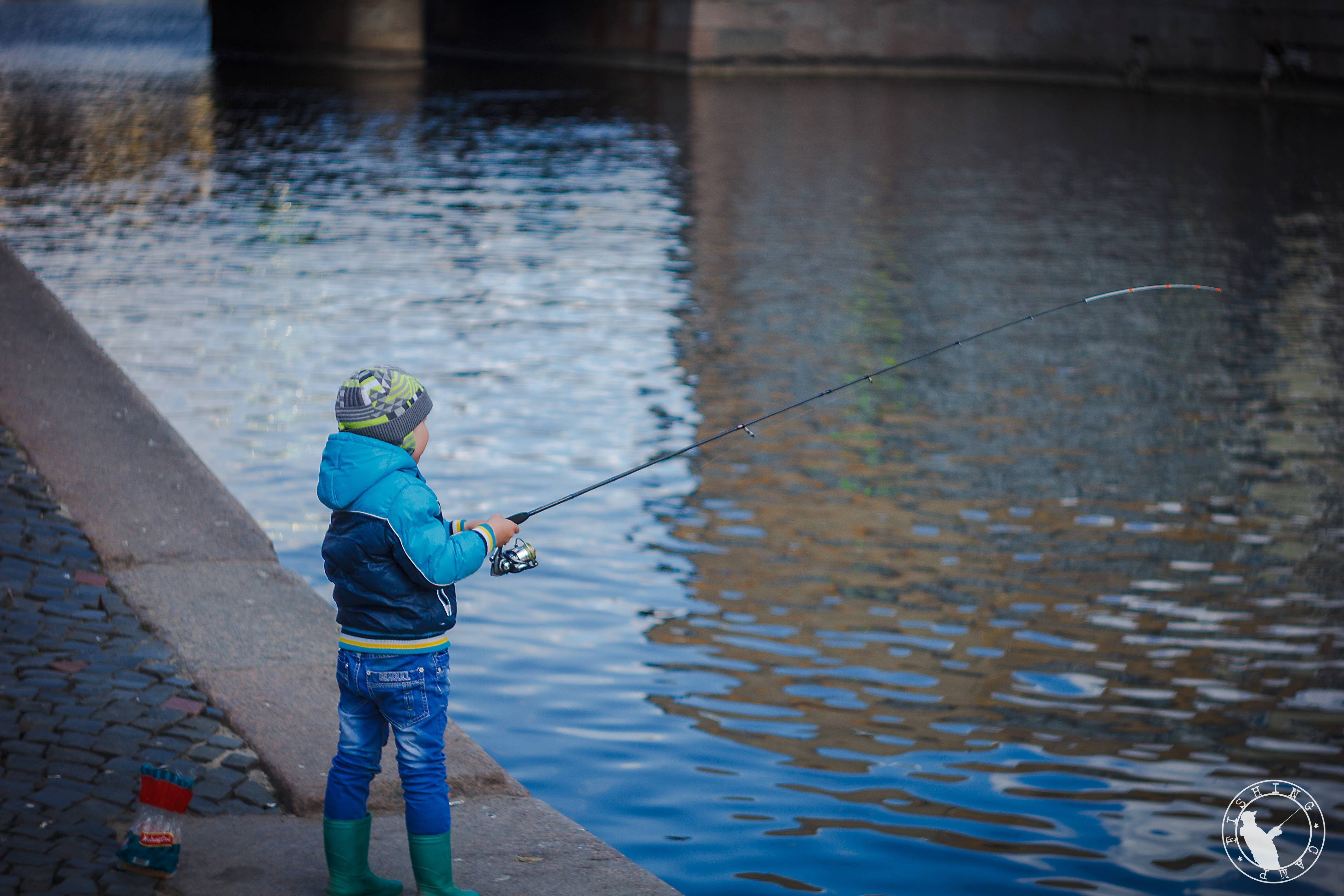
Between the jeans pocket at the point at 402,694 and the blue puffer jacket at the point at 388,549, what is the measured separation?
5cm

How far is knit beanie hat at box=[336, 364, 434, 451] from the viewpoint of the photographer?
3.36 m

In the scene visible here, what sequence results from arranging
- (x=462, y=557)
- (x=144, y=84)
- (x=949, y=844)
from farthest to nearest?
(x=144, y=84) → (x=949, y=844) → (x=462, y=557)

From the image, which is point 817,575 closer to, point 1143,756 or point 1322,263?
point 1143,756

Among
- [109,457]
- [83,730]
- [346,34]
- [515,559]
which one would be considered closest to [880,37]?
[346,34]

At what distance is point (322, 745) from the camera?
428cm

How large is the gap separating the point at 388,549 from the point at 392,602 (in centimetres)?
12

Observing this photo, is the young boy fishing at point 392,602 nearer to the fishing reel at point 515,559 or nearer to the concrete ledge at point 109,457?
the fishing reel at point 515,559

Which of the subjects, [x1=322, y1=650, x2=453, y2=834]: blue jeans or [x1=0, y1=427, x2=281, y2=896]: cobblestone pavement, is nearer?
[x1=322, y1=650, x2=453, y2=834]: blue jeans

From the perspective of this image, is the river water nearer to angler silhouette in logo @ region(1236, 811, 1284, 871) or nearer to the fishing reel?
angler silhouette in logo @ region(1236, 811, 1284, 871)

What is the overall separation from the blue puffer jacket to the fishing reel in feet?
0.58

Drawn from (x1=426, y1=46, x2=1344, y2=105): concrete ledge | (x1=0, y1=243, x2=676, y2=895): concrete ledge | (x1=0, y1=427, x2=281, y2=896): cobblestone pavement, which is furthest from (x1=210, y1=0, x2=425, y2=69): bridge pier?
(x1=0, y1=427, x2=281, y2=896): cobblestone pavement

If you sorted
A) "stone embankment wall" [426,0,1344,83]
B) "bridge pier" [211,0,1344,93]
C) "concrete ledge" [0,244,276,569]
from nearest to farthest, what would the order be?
1. "concrete ledge" [0,244,276,569]
2. "stone embankment wall" [426,0,1344,83]
3. "bridge pier" [211,0,1344,93]

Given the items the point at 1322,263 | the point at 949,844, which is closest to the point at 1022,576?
the point at 949,844

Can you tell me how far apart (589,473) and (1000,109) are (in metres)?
20.3
